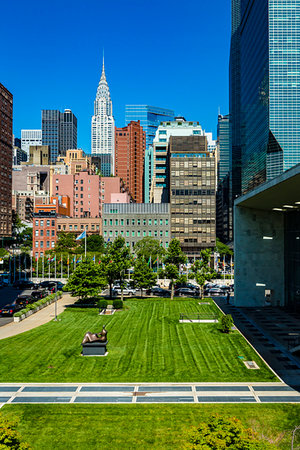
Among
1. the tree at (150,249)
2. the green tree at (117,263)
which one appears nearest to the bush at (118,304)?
the green tree at (117,263)

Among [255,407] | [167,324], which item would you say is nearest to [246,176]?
[167,324]

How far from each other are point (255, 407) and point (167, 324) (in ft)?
64.3

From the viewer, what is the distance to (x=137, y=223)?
114438mm

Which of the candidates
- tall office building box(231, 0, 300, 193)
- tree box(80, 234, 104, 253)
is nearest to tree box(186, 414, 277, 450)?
tree box(80, 234, 104, 253)

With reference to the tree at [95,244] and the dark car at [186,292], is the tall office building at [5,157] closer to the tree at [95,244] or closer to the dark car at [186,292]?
the tree at [95,244]

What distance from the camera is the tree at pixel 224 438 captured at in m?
10.6

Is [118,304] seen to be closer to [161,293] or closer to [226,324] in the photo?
[161,293]

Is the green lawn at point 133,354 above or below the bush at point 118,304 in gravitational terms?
below

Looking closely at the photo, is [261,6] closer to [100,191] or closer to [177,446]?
[100,191]

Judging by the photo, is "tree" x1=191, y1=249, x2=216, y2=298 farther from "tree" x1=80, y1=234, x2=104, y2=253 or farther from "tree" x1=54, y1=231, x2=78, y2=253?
"tree" x1=80, y1=234, x2=104, y2=253

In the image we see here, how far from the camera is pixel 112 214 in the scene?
115312 mm

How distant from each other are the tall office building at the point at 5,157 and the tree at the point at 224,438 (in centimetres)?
13610

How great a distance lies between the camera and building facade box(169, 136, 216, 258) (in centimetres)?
11650

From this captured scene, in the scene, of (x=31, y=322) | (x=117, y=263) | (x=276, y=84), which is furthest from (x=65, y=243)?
(x=276, y=84)
